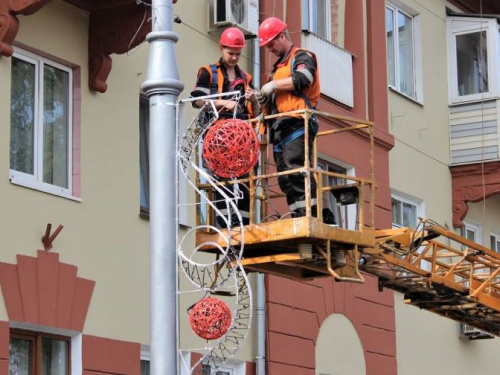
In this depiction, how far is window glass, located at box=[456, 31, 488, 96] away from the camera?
2731 cm

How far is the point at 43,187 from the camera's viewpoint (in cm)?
1595

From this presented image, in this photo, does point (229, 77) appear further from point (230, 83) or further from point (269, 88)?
point (269, 88)

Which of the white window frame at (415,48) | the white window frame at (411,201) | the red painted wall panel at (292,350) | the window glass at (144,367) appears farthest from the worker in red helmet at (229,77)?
the white window frame at (415,48)

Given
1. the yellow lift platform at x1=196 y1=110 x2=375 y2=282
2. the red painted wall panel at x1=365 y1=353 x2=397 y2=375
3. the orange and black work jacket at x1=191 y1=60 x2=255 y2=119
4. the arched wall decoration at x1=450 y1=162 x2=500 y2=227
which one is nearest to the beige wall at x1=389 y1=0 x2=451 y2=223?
the arched wall decoration at x1=450 y1=162 x2=500 y2=227

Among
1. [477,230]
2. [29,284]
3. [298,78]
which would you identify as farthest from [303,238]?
[477,230]

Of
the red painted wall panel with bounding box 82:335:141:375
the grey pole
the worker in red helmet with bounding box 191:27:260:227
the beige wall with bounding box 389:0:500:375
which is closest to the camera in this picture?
the grey pole

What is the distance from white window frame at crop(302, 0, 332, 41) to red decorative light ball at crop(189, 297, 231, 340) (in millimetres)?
11096

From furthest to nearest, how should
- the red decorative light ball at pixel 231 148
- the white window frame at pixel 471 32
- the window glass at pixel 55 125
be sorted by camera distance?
1. the white window frame at pixel 471 32
2. the window glass at pixel 55 125
3. the red decorative light ball at pixel 231 148

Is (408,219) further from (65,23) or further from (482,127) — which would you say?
(65,23)

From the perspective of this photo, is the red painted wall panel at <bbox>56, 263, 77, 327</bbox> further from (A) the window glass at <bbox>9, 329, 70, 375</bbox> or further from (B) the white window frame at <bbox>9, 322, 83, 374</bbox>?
(A) the window glass at <bbox>9, 329, 70, 375</bbox>

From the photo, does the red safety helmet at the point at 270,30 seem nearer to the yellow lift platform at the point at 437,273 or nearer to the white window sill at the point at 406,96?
the yellow lift platform at the point at 437,273

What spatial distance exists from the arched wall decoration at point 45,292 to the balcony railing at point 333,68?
7109mm

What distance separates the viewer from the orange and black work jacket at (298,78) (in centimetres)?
1384

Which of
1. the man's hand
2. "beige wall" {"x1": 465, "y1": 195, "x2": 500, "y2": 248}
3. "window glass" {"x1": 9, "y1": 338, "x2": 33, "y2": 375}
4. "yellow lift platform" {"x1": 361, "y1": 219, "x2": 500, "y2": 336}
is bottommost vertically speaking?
"window glass" {"x1": 9, "y1": 338, "x2": 33, "y2": 375}
